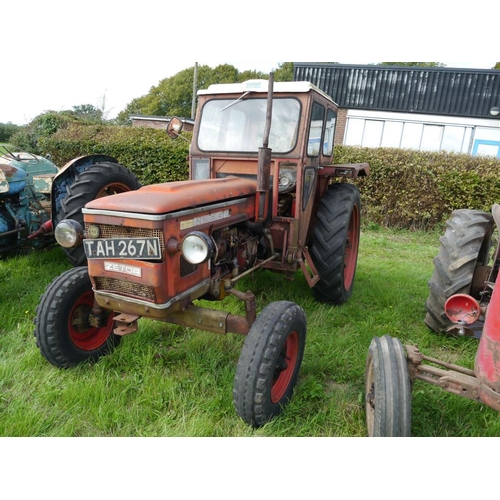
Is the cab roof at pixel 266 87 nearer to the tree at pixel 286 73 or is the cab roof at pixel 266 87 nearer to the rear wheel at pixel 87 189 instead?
the rear wheel at pixel 87 189

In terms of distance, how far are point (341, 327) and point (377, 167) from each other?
5558mm

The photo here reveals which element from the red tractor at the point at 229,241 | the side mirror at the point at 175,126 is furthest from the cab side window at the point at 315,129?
the side mirror at the point at 175,126

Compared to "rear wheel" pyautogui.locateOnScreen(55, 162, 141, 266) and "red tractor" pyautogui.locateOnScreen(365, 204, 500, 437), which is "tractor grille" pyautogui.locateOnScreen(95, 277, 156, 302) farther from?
"rear wheel" pyautogui.locateOnScreen(55, 162, 141, 266)

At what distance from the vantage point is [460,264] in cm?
313

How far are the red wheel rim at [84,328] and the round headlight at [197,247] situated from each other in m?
1.06

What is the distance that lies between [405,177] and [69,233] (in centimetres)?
719

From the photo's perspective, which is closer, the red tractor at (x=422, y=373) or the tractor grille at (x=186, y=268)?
the red tractor at (x=422, y=373)

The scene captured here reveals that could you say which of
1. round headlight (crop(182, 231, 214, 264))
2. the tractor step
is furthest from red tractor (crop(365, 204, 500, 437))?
the tractor step

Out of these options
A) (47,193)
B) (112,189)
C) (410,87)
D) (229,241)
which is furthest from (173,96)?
(229,241)

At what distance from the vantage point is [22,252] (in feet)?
16.1

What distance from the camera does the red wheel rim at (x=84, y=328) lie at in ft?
9.05

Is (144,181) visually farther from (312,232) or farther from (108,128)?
(312,232)

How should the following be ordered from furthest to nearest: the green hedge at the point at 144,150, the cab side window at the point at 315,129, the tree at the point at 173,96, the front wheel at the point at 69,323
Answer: the tree at the point at 173,96 < the green hedge at the point at 144,150 < the cab side window at the point at 315,129 < the front wheel at the point at 69,323

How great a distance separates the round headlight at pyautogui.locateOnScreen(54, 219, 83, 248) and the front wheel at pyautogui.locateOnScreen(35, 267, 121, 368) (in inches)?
12.5
